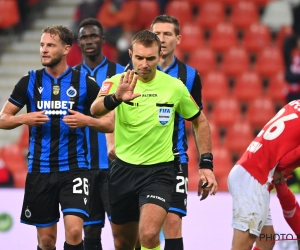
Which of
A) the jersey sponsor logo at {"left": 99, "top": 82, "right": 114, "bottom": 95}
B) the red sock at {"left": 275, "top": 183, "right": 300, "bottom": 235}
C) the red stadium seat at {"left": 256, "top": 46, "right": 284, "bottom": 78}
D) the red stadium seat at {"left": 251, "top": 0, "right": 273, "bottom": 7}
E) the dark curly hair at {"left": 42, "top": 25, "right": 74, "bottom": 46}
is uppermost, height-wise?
the red stadium seat at {"left": 251, "top": 0, "right": 273, "bottom": 7}

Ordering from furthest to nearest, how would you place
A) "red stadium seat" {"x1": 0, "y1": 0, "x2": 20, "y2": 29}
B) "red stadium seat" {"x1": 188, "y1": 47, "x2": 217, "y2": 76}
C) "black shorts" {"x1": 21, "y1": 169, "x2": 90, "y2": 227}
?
"red stadium seat" {"x1": 0, "y1": 0, "x2": 20, "y2": 29}
"red stadium seat" {"x1": 188, "y1": 47, "x2": 217, "y2": 76}
"black shorts" {"x1": 21, "y1": 169, "x2": 90, "y2": 227}

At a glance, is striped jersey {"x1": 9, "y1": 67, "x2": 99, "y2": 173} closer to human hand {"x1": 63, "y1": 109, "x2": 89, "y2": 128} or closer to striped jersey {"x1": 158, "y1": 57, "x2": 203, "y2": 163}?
human hand {"x1": 63, "y1": 109, "x2": 89, "y2": 128}

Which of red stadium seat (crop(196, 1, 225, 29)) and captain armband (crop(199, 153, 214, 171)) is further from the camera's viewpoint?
red stadium seat (crop(196, 1, 225, 29))

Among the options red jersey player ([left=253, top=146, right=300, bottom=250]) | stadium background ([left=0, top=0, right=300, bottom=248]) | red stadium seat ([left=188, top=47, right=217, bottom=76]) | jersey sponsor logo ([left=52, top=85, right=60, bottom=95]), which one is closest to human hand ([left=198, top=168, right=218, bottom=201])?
red jersey player ([left=253, top=146, right=300, bottom=250])

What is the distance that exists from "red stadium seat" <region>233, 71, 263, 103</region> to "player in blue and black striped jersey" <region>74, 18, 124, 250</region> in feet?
17.4

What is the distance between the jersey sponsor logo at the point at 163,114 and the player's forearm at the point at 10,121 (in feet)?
3.62

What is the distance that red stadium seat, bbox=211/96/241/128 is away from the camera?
12328 millimetres

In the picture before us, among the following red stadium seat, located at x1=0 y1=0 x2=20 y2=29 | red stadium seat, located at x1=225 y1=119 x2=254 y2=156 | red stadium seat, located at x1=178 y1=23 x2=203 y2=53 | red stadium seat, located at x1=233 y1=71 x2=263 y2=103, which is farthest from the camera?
red stadium seat, located at x1=0 y1=0 x2=20 y2=29

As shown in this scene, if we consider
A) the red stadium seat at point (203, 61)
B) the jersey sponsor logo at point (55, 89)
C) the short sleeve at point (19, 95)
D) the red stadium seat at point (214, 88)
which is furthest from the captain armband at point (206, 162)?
the red stadium seat at point (203, 61)

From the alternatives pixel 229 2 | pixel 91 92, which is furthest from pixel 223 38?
pixel 91 92

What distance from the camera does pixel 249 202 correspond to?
637 cm

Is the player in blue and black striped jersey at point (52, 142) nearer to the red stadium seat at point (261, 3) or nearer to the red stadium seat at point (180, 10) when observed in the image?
the red stadium seat at point (180, 10)

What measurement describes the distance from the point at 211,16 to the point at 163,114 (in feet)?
25.8

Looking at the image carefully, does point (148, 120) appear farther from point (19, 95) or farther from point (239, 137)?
point (239, 137)
